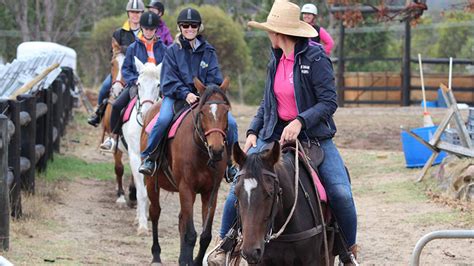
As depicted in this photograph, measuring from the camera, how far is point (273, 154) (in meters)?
6.55

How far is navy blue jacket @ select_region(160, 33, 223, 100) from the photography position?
11.1 metres

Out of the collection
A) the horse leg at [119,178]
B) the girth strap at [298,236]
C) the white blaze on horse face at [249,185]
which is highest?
the white blaze on horse face at [249,185]

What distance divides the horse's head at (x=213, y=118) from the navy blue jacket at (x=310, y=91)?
2.42 m

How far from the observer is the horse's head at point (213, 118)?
10.0 metres

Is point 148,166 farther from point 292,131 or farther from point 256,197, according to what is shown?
point 256,197

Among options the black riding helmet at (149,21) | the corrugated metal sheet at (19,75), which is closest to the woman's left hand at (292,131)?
the black riding helmet at (149,21)

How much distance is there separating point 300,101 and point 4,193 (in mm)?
3937

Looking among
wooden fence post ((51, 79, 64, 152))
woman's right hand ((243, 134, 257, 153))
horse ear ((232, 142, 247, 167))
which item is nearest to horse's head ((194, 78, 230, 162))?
woman's right hand ((243, 134, 257, 153))

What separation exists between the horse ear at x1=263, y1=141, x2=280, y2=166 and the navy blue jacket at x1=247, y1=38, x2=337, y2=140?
78 cm

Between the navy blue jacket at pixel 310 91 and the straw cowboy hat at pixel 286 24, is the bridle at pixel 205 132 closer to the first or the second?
the navy blue jacket at pixel 310 91

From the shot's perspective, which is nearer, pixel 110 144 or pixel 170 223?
pixel 170 223

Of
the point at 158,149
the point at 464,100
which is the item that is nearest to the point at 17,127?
the point at 158,149

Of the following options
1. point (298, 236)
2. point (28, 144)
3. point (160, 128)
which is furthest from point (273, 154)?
point (28, 144)

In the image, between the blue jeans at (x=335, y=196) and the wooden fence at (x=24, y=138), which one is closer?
the blue jeans at (x=335, y=196)
